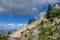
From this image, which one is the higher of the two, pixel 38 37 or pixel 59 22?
pixel 59 22

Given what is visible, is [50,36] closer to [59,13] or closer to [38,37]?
[38,37]

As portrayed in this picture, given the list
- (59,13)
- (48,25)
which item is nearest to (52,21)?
(48,25)

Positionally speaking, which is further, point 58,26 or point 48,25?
point 48,25

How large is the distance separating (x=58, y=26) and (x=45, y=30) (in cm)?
570

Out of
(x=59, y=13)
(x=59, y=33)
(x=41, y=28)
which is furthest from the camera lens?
(x=59, y=13)

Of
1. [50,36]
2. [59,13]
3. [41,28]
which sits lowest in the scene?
[50,36]

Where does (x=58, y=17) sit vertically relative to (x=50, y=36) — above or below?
above

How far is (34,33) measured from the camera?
78.2 m

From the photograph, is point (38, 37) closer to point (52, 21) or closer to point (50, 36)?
point (50, 36)

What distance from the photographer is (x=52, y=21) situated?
84750mm

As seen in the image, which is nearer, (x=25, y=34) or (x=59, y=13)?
(x=25, y=34)

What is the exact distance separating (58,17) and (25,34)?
650 inches

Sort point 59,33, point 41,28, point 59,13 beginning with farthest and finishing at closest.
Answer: point 59,13, point 41,28, point 59,33

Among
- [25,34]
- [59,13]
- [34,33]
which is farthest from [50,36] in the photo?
[59,13]
